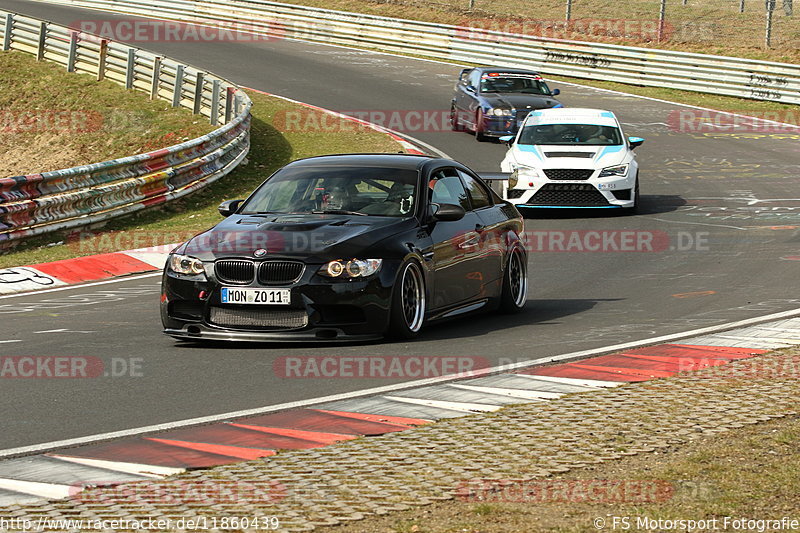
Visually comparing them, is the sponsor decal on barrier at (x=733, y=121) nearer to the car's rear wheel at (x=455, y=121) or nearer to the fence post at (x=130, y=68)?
the car's rear wheel at (x=455, y=121)

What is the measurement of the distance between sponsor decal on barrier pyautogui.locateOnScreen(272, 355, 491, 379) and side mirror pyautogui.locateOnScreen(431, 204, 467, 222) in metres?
1.60

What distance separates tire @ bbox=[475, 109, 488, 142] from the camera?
1147 inches

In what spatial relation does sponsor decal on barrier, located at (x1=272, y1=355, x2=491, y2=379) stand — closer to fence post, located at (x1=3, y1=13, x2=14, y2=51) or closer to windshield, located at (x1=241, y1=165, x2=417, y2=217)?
windshield, located at (x1=241, y1=165, x2=417, y2=217)

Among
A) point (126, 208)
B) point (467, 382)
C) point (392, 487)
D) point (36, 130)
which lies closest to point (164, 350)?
point (467, 382)

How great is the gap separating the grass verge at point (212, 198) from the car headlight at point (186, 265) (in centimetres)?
646

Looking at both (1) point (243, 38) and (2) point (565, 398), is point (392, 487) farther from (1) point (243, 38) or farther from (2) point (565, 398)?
A: (1) point (243, 38)

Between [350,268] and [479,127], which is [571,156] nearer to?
[479,127]

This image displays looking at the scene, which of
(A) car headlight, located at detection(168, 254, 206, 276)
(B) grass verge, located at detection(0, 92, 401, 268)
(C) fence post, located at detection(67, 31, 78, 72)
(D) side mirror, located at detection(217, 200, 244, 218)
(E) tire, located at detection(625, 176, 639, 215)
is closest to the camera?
(A) car headlight, located at detection(168, 254, 206, 276)

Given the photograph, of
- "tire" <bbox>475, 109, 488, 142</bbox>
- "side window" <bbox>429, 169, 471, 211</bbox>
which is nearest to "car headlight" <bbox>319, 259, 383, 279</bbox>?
"side window" <bbox>429, 169, 471, 211</bbox>

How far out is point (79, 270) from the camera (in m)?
15.7

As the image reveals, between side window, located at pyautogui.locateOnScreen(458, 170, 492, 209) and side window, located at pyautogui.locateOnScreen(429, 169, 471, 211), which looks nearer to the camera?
side window, located at pyautogui.locateOnScreen(429, 169, 471, 211)

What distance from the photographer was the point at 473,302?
11.9 meters

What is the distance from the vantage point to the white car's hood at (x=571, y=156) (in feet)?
66.3

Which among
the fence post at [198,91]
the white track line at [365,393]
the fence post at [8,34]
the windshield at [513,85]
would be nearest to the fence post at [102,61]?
the fence post at [8,34]
